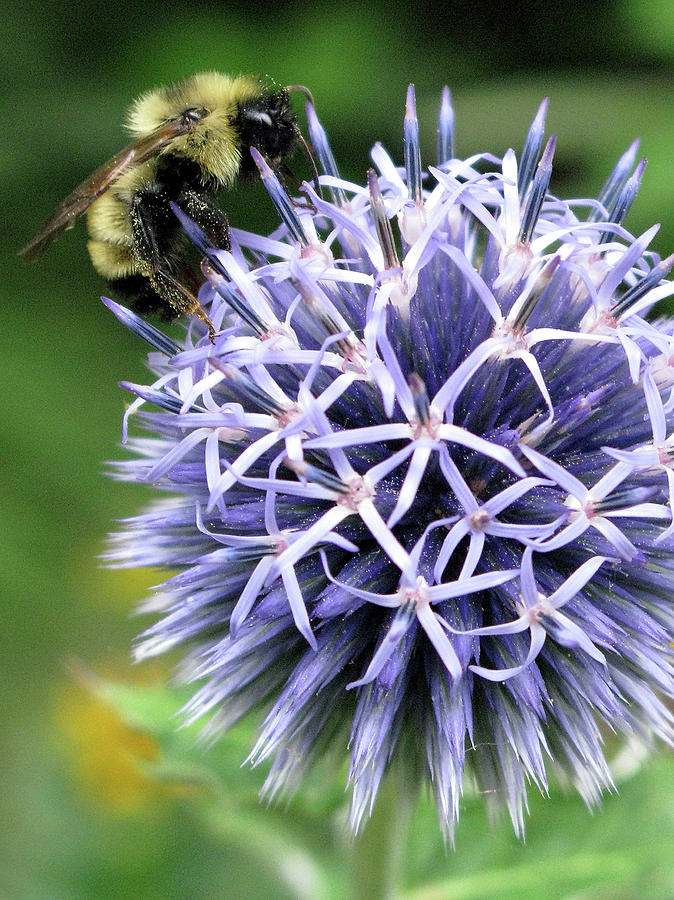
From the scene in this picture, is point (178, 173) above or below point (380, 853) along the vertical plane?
above

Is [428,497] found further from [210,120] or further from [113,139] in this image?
[113,139]

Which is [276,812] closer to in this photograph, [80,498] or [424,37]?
[80,498]

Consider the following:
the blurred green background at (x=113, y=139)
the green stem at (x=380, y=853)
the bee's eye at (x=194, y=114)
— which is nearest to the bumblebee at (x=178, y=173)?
the bee's eye at (x=194, y=114)

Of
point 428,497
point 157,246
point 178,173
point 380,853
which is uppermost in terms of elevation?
point 178,173

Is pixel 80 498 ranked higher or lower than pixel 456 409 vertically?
lower

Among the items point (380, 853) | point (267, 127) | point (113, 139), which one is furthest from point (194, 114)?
point (113, 139)

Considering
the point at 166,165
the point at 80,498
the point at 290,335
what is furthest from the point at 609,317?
the point at 80,498

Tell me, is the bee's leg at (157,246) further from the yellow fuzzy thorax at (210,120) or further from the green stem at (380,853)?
the green stem at (380,853)

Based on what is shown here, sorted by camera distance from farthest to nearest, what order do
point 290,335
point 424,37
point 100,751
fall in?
point 424,37 → point 100,751 → point 290,335
